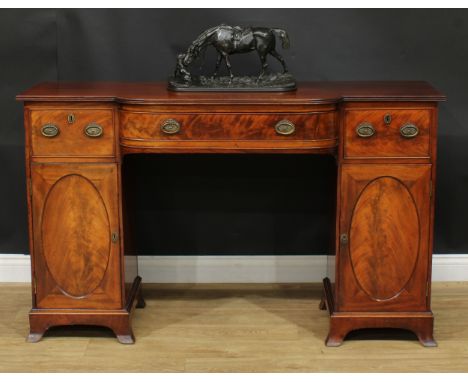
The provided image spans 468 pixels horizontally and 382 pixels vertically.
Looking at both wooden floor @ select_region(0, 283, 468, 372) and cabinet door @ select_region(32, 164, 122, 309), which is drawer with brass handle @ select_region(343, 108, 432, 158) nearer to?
wooden floor @ select_region(0, 283, 468, 372)

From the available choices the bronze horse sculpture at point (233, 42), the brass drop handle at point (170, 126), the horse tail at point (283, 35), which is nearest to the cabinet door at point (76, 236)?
the brass drop handle at point (170, 126)

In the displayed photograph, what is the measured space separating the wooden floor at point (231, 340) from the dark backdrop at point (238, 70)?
0.99 feet

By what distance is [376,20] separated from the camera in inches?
163

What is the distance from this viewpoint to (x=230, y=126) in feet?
11.7

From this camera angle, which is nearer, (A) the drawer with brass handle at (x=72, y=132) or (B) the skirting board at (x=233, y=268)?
(A) the drawer with brass handle at (x=72, y=132)

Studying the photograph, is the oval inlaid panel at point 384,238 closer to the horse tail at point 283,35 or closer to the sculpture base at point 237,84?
the sculpture base at point 237,84

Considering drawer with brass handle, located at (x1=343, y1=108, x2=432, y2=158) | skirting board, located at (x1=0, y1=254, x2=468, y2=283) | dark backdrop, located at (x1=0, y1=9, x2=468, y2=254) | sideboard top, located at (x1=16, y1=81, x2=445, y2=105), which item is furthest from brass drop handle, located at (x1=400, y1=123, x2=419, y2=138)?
skirting board, located at (x1=0, y1=254, x2=468, y2=283)

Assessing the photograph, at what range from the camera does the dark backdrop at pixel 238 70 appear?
4.15 m

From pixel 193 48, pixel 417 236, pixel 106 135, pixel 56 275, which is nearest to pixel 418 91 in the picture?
pixel 417 236

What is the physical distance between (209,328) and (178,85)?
101 centimetres

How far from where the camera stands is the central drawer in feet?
11.7

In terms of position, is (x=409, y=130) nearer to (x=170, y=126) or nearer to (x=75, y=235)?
(x=170, y=126)

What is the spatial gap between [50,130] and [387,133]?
126 cm

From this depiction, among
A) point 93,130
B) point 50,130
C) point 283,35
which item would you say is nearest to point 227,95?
point 283,35
